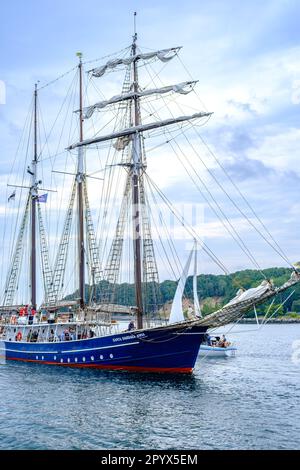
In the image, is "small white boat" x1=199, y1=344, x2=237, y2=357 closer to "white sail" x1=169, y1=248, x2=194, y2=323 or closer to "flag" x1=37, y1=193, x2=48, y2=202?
"white sail" x1=169, y1=248, x2=194, y2=323

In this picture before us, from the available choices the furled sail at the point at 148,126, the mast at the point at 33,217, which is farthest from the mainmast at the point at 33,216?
the furled sail at the point at 148,126

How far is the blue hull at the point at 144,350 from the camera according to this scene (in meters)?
39.2

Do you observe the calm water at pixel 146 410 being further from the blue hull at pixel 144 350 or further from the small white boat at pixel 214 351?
the small white boat at pixel 214 351

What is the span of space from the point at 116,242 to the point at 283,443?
26.9 meters

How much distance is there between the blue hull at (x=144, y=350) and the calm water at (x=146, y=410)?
3.80 feet

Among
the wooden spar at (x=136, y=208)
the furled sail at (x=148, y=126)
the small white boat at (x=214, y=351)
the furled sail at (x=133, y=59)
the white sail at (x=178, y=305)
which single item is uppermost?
the furled sail at (x=133, y=59)

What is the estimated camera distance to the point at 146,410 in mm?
29094

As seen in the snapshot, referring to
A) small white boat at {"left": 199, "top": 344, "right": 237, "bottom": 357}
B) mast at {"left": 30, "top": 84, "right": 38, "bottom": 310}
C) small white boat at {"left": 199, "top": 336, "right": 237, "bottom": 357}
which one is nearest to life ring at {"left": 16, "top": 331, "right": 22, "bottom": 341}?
mast at {"left": 30, "top": 84, "right": 38, "bottom": 310}

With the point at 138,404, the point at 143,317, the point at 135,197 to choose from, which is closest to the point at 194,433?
the point at 138,404

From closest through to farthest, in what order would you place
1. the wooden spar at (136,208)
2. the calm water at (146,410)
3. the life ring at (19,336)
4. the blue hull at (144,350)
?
1. the calm water at (146,410)
2. the blue hull at (144,350)
3. the wooden spar at (136,208)
4. the life ring at (19,336)

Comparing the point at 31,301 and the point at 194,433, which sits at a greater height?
the point at 31,301

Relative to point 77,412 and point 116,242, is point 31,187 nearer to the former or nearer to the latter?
point 116,242

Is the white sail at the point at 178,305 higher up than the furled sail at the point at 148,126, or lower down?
lower down
